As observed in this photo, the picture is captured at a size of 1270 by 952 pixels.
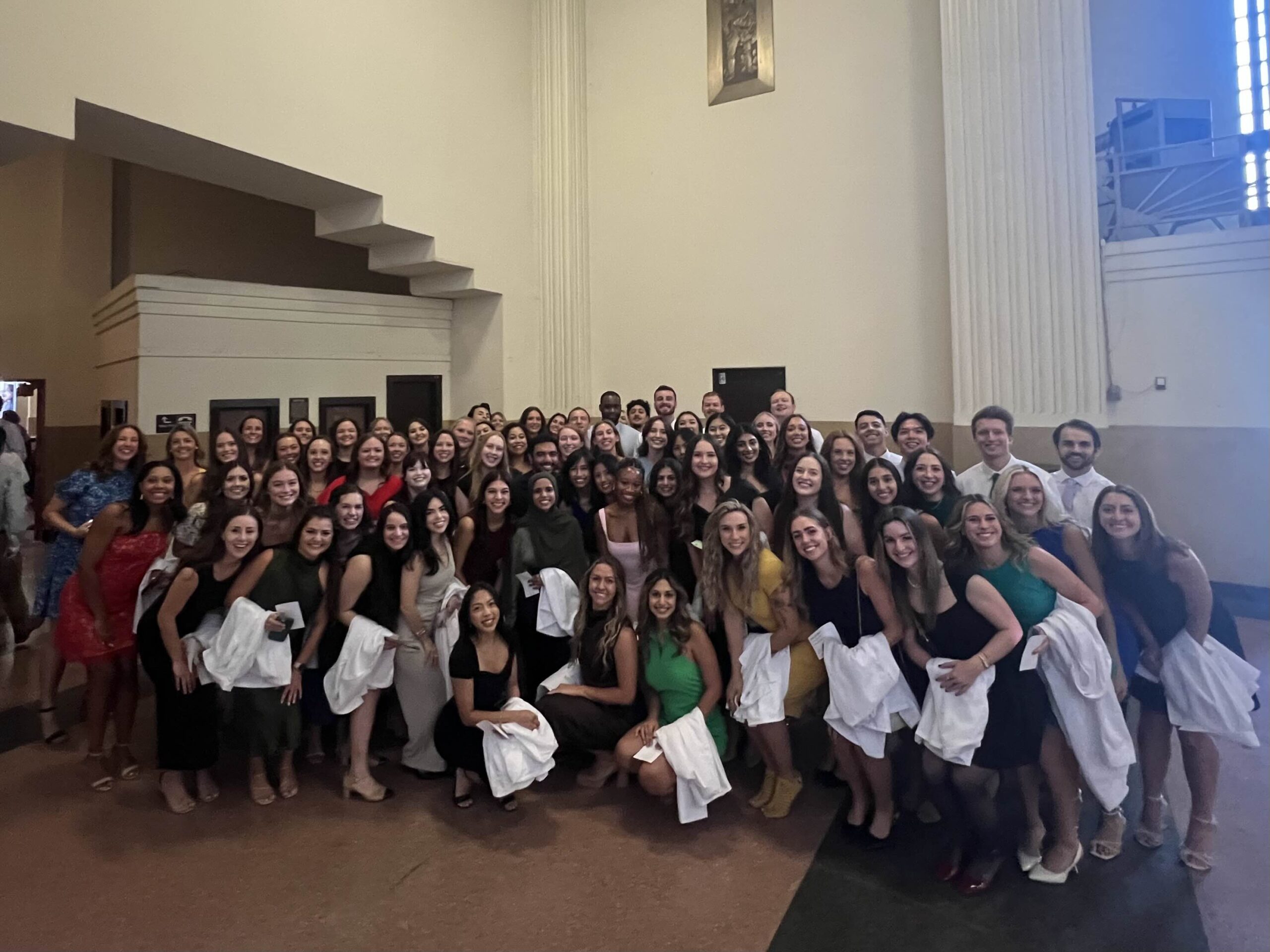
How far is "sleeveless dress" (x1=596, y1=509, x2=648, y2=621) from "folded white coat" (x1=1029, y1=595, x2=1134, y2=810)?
1959 millimetres

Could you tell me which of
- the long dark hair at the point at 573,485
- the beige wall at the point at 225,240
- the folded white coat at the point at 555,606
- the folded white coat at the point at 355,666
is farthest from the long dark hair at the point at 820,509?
the beige wall at the point at 225,240

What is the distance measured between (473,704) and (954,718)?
218cm

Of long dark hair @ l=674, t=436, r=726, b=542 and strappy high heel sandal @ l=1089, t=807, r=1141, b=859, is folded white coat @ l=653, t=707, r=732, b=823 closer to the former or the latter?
long dark hair @ l=674, t=436, r=726, b=542

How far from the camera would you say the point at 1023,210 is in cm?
728

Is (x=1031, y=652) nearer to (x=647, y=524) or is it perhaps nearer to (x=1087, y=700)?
(x=1087, y=700)

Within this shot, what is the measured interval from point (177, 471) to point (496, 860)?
2.69 metres

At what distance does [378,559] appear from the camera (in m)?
3.78

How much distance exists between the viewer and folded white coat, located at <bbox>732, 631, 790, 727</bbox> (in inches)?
134

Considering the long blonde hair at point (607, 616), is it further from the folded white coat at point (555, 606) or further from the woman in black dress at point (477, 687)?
the woman in black dress at point (477, 687)

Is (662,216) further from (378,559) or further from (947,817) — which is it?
(947,817)

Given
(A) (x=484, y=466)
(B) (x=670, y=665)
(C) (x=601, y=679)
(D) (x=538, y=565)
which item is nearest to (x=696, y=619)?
(B) (x=670, y=665)

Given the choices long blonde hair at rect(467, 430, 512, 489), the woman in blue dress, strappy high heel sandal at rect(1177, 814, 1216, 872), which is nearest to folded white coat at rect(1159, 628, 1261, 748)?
strappy high heel sandal at rect(1177, 814, 1216, 872)

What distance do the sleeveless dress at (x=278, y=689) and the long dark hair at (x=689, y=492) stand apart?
198 centimetres

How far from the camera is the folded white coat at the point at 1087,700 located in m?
2.89
